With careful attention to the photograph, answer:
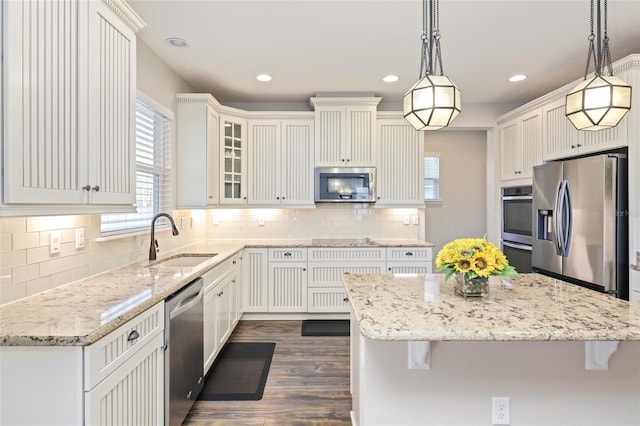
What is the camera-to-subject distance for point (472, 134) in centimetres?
540

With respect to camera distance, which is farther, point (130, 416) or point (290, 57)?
point (290, 57)

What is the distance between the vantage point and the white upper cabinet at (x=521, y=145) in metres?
3.71

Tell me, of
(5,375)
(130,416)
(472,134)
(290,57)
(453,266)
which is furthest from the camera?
(472,134)

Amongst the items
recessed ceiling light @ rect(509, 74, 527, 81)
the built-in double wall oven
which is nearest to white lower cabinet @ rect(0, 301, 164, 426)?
the built-in double wall oven

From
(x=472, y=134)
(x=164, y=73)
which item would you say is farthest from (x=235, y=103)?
(x=472, y=134)

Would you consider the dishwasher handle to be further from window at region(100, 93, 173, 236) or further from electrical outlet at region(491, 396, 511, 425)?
electrical outlet at region(491, 396, 511, 425)

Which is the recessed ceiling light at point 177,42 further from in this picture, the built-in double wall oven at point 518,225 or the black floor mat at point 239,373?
the built-in double wall oven at point 518,225

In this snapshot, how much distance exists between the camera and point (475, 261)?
1521 mm

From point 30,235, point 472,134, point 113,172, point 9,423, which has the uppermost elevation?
point 472,134

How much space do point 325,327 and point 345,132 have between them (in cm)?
230

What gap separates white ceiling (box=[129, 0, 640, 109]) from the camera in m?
2.31

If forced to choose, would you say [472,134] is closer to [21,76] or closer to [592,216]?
[592,216]

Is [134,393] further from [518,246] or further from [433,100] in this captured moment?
[518,246]

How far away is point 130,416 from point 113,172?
118cm
